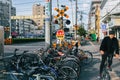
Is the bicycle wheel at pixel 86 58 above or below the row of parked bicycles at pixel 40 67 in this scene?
below

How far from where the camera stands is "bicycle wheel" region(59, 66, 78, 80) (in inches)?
358

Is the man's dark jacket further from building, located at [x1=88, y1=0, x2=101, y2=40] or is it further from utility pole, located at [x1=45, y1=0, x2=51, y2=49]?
building, located at [x1=88, y1=0, x2=101, y2=40]

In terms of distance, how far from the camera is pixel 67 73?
9.41 meters

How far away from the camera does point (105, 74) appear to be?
9773 mm

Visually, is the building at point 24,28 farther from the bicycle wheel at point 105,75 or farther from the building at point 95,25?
the bicycle wheel at point 105,75

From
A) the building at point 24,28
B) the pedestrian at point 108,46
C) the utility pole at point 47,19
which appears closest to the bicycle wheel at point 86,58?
the utility pole at point 47,19

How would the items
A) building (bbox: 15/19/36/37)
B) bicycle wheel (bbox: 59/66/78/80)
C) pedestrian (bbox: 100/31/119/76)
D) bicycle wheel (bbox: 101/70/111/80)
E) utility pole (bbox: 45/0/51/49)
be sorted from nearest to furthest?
1. bicycle wheel (bbox: 59/66/78/80)
2. bicycle wheel (bbox: 101/70/111/80)
3. pedestrian (bbox: 100/31/119/76)
4. utility pole (bbox: 45/0/51/49)
5. building (bbox: 15/19/36/37)

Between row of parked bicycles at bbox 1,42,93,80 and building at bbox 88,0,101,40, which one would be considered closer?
row of parked bicycles at bbox 1,42,93,80

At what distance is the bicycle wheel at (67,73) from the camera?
9103mm

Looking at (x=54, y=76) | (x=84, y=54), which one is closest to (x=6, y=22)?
(x=84, y=54)

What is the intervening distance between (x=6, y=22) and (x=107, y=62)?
100422 millimetres

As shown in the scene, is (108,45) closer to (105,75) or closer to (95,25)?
(105,75)

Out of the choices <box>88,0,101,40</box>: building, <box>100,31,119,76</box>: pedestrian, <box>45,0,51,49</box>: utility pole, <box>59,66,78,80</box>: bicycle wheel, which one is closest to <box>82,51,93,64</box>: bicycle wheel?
<box>45,0,51,49</box>: utility pole

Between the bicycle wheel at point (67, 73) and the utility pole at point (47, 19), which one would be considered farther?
the utility pole at point (47, 19)
